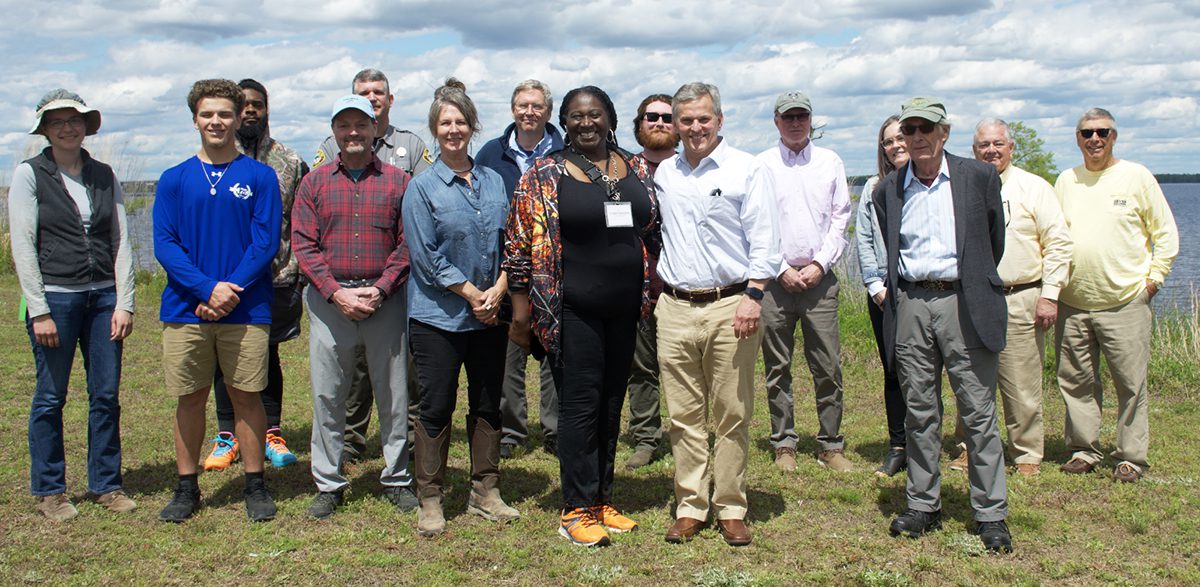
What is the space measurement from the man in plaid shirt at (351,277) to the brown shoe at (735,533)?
5.50 feet

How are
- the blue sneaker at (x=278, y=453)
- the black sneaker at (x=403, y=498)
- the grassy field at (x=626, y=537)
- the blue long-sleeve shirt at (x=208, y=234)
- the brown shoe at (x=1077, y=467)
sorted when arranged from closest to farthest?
1. the grassy field at (x=626, y=537)
2. the blue long-sleeve shirt at (x=208, y=234)
3. the black sneaker at (x=403, y=498)
4. the brown shoe at (x=1077, y=467)
5. the blue sneaker at (x=278, y=453)

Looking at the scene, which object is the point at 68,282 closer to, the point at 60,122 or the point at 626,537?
the point at 60,122

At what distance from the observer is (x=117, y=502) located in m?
5.42

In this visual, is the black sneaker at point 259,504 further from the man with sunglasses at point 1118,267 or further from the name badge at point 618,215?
the man with sunglasses at point 1118,267

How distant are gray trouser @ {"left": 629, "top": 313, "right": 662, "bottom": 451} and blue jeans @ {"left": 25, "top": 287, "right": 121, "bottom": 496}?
3.11m

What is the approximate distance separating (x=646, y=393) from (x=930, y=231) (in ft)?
8.11


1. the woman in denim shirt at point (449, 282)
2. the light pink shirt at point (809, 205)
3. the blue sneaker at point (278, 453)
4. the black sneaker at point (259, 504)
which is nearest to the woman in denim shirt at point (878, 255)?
the light pink shirt at point (809, 205)

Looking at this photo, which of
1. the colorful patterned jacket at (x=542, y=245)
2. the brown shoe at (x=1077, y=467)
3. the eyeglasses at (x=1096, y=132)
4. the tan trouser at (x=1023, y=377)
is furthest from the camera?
the brown shoe at (x=1077, y=467)

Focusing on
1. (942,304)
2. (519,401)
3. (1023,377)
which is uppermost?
(942,304)

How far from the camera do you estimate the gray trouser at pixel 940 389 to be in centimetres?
477

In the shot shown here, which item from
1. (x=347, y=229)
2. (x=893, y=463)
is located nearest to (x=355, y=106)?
(x=347, y=229)

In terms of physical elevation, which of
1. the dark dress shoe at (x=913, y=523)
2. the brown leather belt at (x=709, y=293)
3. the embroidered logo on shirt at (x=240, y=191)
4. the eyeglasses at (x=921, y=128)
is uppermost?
the eyeglasses at (x=921, y=128)

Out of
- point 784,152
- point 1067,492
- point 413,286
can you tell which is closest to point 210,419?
point 413,286

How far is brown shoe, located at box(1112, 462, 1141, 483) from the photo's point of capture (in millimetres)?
5867
